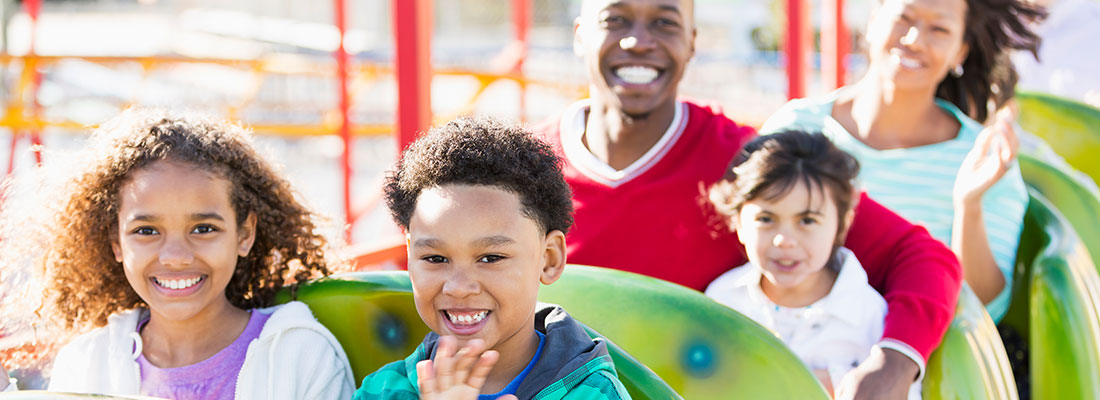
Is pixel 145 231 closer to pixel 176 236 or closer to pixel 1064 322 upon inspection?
pixel 176 236

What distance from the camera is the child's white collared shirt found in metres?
1.69

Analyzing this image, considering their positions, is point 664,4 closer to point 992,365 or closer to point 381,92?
point 992,365

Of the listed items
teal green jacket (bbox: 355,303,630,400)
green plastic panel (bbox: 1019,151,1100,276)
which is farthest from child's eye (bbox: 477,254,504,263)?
green plastic panel (bbox: 1019,151,1100,276)

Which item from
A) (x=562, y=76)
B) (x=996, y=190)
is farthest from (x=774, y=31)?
(x=996, y=190)

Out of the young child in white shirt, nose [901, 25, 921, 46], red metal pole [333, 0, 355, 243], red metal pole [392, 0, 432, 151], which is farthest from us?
red metal pole [333, 0, 355, 243]

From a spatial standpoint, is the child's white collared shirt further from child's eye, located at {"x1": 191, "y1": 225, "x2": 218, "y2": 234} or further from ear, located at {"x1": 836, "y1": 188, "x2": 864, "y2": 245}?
child's eye, located at {"x1": 191, "y1": 225, "x2": 218, "y2": 234}

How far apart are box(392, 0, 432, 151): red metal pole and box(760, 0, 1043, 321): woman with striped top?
0.73m

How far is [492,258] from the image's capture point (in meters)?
1.16

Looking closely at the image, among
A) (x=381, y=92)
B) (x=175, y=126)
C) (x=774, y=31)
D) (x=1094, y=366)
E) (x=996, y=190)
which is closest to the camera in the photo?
(x=175, y=126)

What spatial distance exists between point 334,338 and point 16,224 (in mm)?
585

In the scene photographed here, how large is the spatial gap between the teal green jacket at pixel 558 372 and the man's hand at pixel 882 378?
525 mm

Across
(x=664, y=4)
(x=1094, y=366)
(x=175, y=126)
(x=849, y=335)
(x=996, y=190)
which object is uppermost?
(x=664, y=4)

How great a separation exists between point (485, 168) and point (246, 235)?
522mm

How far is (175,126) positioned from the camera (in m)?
1.51
